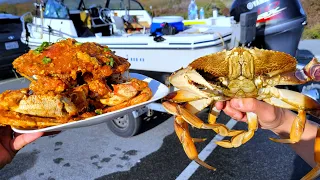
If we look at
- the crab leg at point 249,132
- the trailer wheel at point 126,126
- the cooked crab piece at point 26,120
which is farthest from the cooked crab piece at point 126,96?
the trailer wheel at point 126,126

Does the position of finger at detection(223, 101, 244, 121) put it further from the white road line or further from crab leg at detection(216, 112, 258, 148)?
the white road line

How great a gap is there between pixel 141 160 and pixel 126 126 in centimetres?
80

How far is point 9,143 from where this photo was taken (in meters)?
2.14

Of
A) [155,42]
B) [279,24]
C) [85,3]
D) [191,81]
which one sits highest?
[85,3]

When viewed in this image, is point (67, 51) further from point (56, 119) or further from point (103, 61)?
point (56, 119)

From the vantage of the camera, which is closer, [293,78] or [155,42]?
[293,78]

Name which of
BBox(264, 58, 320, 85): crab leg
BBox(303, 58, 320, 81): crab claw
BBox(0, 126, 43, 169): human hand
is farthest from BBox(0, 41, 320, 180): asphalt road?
BBox(303, 58, 320, 81): crab claw

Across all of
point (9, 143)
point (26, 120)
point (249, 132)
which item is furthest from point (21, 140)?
point (249, 132)

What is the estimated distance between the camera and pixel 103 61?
2.17 m

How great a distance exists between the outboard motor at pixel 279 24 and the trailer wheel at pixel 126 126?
2.30 m

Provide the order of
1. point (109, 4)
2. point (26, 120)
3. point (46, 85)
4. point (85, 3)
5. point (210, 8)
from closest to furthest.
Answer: point (26, 120) → point (46, 85) → point (85, 3) → point (109, 4) → point (210, 8)

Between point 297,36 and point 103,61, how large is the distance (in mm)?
4113

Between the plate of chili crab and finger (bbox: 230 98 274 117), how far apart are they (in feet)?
1.54

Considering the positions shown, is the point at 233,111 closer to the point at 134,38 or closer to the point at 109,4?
the point at 134,38
